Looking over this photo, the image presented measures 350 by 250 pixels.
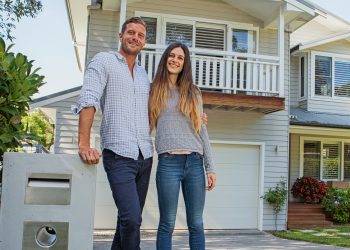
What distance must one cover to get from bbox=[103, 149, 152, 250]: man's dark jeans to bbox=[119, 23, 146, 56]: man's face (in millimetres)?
744

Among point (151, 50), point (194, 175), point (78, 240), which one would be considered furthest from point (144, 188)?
point (151, 50)

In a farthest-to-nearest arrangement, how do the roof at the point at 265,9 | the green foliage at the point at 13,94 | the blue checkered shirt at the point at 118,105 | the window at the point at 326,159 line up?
1. the window at the point at 326,159
2. the roof at the point at 265,9
3. the green foliage at the point at 13,94
4. the blue checkered shirt at the point at 118,105

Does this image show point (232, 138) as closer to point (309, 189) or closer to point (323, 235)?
point (323, 235)

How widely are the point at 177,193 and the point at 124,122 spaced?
700mm

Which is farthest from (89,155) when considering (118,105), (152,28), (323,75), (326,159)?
(326,159)

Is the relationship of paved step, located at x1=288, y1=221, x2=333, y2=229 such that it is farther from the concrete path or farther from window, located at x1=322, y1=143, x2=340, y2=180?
window, located at x1=322, y1=143, x2=340, y2=180

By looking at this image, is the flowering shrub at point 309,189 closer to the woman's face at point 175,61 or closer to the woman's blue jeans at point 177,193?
the woman's blue jeans at point 177,193

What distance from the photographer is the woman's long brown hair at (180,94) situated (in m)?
3.15

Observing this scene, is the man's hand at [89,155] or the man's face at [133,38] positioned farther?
the man's face at [133,38]

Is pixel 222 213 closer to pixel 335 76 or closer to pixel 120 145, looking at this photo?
pixel 335 76

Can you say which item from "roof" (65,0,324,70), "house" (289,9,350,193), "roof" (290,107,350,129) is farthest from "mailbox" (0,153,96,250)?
"house" (289,9,350,193)

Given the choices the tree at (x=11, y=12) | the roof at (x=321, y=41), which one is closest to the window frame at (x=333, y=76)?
the roof at (x=321, y=41)

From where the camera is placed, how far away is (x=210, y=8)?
1050cm

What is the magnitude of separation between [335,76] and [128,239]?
1214 cm
